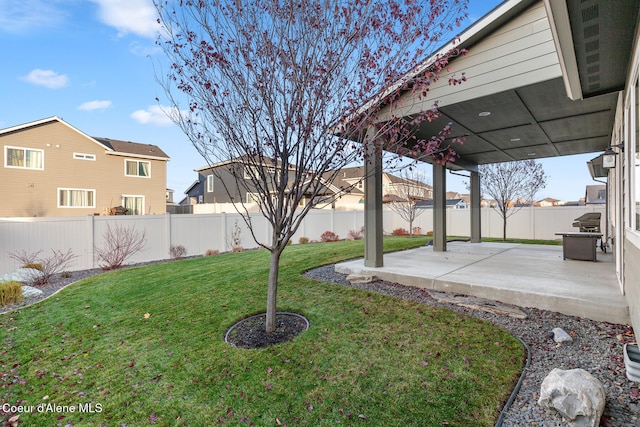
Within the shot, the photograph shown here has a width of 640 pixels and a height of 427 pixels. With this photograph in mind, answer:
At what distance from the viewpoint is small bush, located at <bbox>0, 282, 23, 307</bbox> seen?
5512 millimetres

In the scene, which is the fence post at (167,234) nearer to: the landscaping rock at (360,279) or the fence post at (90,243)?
the fence post at (90,243)

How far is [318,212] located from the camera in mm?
14836

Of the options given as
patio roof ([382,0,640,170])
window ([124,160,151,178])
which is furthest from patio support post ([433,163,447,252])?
window ([124,160,151,178])

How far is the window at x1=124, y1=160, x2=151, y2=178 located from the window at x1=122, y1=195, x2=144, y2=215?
4.61 feet

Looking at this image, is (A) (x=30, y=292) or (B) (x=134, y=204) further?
(B) (x=134, y=204)

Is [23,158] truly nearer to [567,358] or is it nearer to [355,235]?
[355,235]

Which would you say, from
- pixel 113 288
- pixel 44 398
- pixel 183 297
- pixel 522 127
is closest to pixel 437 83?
pixel 522 127

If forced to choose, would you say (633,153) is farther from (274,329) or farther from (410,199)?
(410,199)

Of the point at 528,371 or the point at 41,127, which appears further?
the point at 41,127

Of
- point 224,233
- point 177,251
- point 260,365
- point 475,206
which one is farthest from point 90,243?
point 475,206

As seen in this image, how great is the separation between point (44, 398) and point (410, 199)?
49.9ft

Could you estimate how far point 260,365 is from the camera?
316 centimetres

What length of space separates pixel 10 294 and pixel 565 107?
10191mm

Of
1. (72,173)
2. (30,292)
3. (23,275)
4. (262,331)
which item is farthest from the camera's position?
(72,173)
